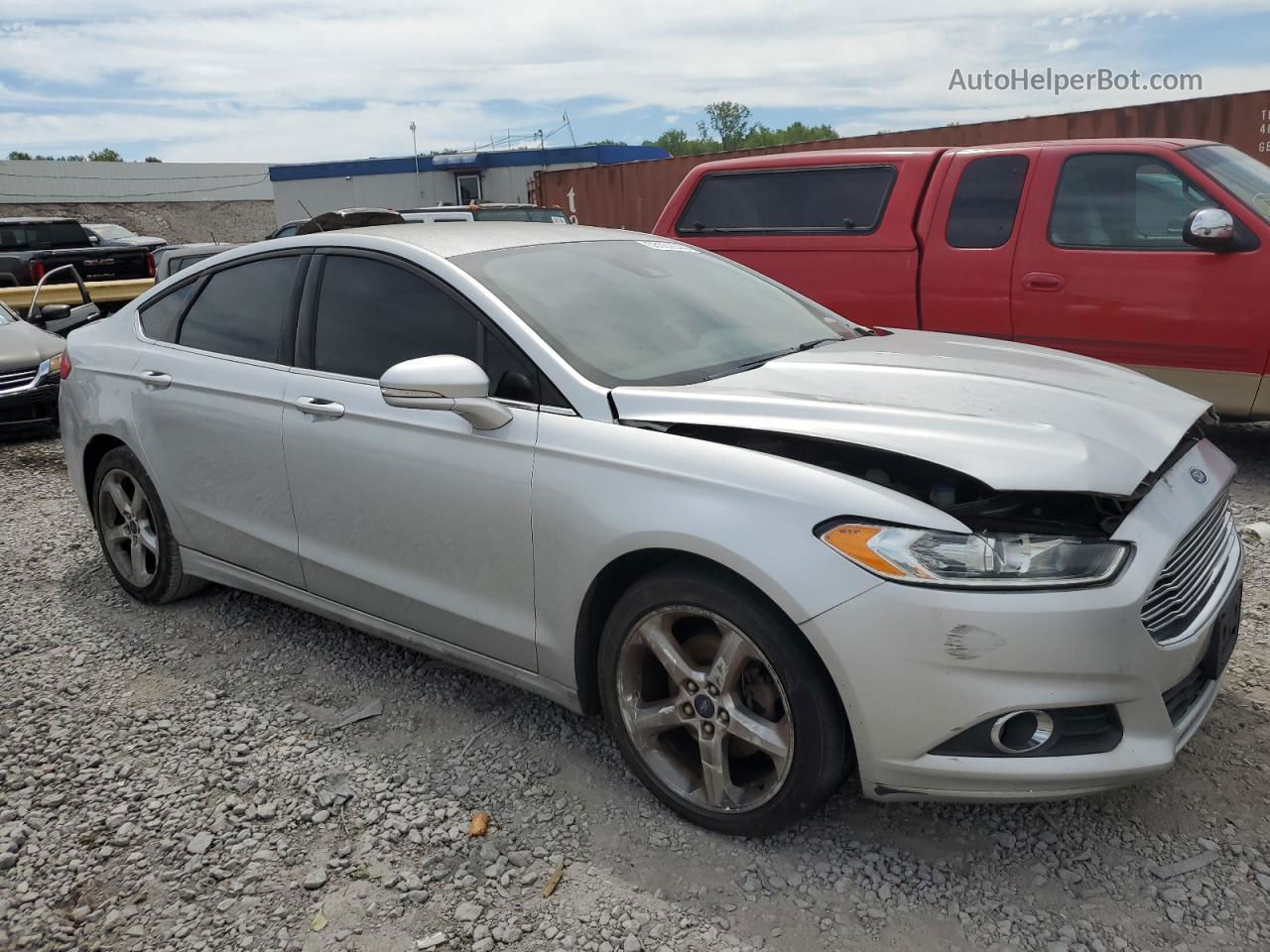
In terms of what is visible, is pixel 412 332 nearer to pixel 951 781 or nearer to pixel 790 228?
pixel 951 781

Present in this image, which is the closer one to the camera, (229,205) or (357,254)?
(357,254)

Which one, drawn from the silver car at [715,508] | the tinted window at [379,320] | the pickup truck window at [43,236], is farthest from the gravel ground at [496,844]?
the pickup truck window at [43,236]

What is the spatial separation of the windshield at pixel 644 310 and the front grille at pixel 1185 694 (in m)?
1.46

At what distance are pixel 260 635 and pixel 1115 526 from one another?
324 centimetres

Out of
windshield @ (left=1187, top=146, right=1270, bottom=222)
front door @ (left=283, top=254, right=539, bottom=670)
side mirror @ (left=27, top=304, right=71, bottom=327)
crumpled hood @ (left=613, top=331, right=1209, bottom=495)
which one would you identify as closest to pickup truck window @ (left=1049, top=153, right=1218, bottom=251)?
windshield @ (left=1187, top=146, right=1270, bottom=222)

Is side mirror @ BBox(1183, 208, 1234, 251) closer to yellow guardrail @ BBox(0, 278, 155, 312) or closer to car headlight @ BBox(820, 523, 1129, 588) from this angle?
car headlight @ BBox(820, 523, 1129, 588)

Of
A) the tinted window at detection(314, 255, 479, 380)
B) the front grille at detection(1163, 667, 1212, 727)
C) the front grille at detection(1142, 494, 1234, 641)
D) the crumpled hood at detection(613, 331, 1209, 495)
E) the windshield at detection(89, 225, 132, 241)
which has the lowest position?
the windshield at detection(89, 225, 132, 241)

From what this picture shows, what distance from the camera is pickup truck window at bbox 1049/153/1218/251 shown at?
5715mm

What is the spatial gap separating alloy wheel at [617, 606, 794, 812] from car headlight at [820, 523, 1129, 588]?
387 millimetres

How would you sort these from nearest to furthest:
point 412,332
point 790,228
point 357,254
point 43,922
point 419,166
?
1. point 43,922
2. point 412,332
3. point 357,254
4. point 790,228
5. point 419,166

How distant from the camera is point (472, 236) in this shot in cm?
364

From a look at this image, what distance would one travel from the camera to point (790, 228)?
688 centimetres

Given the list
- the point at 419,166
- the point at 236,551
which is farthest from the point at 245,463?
the point at 419,166

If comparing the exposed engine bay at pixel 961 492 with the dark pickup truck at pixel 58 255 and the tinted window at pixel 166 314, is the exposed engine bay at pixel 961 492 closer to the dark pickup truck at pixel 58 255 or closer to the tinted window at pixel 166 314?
the tinted window at pixel 166 314
